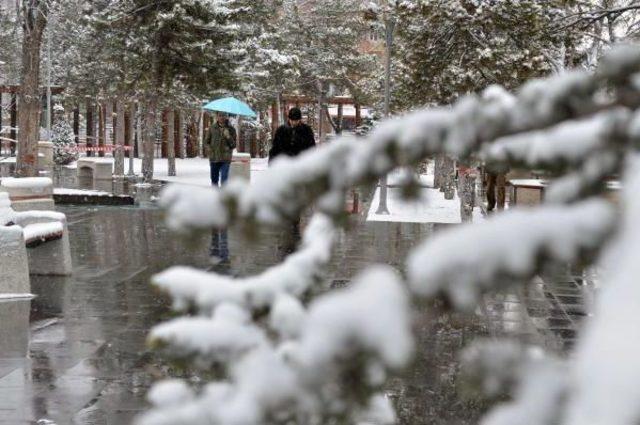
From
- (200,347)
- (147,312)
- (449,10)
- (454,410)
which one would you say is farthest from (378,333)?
(449,10)

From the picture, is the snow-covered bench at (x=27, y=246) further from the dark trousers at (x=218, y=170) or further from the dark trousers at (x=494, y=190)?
the dark trousers at (x=494, y=190)

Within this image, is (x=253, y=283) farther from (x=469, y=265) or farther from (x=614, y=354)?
(x=614, y=354)

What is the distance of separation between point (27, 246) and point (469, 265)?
8.62m

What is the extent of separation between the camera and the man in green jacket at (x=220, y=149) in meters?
16.2

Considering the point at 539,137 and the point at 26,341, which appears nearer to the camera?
the point at 539,137

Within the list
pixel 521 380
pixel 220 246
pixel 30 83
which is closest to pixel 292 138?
pixel 220 246

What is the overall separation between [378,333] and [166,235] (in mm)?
12887

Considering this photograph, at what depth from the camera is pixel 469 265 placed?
116 cm

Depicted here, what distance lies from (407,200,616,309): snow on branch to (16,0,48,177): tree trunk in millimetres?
20435

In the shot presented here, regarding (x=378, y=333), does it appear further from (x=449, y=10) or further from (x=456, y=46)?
(x=456, y=46)

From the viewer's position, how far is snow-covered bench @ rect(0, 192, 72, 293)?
26.7 feet

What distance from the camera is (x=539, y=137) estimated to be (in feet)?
4.59

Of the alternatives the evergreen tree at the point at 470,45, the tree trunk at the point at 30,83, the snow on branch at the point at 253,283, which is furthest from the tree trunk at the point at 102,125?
the snow on branch at the point at 253,283

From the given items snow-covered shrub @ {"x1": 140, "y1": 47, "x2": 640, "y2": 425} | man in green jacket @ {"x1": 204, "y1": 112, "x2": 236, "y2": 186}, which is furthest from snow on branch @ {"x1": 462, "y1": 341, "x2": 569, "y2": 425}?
man in green jacket @ {"x1": 204, "y1": 112, "x2": 236, "y2": 186}
